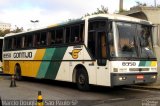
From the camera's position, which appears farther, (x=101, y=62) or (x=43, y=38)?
(x=43, y=38)

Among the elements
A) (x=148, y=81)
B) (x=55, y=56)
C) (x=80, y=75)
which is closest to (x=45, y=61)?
(x=55, y=56)

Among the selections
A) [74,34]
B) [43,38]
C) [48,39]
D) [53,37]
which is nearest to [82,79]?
[74,34]

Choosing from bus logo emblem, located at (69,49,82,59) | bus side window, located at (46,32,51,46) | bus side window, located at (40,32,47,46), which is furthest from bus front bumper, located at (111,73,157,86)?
bus side window, located at (40,32,47,46)

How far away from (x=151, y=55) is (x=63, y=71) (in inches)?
178

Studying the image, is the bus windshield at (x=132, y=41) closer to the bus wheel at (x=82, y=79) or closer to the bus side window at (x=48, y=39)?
the bus wheel at (x=82, y=79)

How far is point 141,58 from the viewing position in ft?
49.5

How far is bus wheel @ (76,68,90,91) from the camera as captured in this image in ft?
52.7

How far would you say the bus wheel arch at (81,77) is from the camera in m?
16.1

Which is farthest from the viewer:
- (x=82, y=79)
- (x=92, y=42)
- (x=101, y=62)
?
(x=82, y=79)

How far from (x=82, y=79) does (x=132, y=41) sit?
2928 mm

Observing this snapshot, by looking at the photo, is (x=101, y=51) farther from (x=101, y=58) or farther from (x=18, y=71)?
(x=18, y=71)

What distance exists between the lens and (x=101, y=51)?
14930 millimetres

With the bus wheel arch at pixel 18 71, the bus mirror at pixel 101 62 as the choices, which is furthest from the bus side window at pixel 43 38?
the bus mirror at pixel 101 62

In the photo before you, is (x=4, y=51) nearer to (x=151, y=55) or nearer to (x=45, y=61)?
(x=45, y=61)
